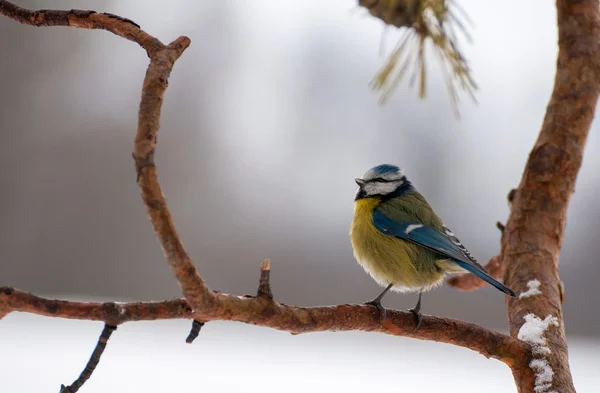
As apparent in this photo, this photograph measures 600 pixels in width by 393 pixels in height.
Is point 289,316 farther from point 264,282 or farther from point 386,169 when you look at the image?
point 386,169

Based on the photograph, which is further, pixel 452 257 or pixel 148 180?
pixel 452 257

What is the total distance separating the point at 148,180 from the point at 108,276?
2530mm

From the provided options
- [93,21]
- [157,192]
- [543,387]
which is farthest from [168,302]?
[543,387]

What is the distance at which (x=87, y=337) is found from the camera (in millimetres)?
2121

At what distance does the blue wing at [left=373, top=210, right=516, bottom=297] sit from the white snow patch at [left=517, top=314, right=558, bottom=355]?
0.11 metres

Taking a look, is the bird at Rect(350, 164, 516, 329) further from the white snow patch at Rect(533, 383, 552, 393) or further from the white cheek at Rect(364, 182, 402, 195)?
the white snow patch at Rect(533, 383, 552, 393)

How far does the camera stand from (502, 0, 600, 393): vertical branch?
1068 mm

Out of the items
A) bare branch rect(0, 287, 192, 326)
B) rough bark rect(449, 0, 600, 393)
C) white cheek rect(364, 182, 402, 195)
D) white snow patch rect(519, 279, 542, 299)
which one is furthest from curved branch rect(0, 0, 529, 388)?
white cheek rect(364, 182, 402, 195)

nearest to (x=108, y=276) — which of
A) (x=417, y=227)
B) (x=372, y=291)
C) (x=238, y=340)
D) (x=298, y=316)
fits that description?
(x=238, y=340)

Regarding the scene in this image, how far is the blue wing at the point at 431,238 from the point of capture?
41.6 inches

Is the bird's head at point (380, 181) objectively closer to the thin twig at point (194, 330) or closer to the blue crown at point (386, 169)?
the blue crown at point (386, 169)

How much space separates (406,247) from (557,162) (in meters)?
0.30

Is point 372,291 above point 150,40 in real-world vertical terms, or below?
above

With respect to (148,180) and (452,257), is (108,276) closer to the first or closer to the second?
(452,257)
